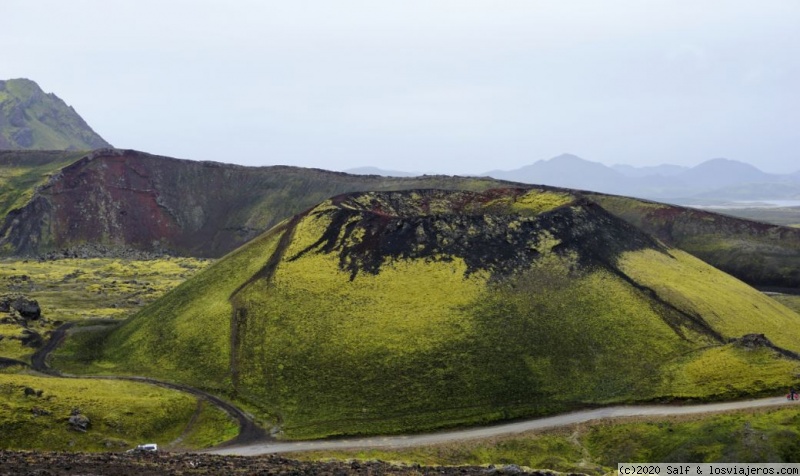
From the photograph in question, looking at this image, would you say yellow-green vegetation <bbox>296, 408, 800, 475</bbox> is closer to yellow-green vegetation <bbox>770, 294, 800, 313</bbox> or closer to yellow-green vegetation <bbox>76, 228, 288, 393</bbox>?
yellow-green vegetation <bbox>76, 228, 288, 393</bbox>

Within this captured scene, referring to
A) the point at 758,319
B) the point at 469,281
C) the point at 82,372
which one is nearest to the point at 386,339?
the point at 469,281

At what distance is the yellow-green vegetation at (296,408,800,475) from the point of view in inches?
2245

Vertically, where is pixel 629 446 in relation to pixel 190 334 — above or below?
below

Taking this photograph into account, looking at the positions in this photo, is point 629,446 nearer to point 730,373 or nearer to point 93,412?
point 730,373

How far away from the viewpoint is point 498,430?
69.7 meters

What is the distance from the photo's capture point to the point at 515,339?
281ft

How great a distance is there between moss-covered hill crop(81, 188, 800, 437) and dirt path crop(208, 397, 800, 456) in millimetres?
2155

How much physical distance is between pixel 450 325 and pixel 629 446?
32195 mm

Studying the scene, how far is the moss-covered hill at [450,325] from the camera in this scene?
7644 cm

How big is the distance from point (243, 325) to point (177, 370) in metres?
12.2

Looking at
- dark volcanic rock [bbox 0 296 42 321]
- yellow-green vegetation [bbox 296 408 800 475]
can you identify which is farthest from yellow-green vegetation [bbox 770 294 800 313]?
dark volcanic rock [bbox 0 296 42 321]

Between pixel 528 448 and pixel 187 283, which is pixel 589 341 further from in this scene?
pixel 187 283

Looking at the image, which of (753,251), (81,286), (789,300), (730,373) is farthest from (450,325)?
(753,251)

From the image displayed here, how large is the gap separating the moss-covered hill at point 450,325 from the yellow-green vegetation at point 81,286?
18.3 meters
